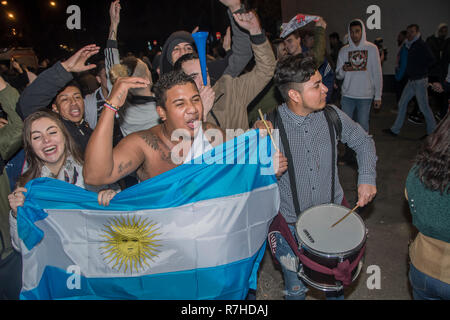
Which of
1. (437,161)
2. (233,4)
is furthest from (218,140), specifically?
(437,161)

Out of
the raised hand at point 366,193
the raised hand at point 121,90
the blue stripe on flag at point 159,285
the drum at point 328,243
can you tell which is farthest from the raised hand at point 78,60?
the raised hand at point 366,193

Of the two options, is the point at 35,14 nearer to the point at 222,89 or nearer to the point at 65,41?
the point at 65,41

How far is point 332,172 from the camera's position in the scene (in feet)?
7.57

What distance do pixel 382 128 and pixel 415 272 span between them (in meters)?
6.63

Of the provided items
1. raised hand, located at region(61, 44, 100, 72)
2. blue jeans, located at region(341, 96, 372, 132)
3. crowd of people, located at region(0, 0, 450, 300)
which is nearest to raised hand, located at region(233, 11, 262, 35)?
crowd of people, located at region(0, 0, 450, 300)

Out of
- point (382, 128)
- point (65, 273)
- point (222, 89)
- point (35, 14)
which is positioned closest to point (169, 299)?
point (65, 273)

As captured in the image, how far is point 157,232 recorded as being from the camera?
196 centimetres

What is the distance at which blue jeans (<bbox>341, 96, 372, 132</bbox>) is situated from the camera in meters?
5.36

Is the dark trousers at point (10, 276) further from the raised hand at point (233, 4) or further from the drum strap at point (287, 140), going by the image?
the raised hand at point (233, 4)

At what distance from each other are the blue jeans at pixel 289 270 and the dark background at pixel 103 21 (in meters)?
8.98

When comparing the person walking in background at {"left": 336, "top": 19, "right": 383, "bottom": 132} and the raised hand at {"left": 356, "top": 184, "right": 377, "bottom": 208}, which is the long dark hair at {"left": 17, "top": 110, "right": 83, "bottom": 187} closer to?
the raised hand at {"left": 356, "top": 184, "right": 377, "bottom": 208}

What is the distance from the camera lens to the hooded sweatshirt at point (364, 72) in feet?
17.2

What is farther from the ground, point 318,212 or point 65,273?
point 318,212

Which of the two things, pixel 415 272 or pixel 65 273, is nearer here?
pixel 415 272
